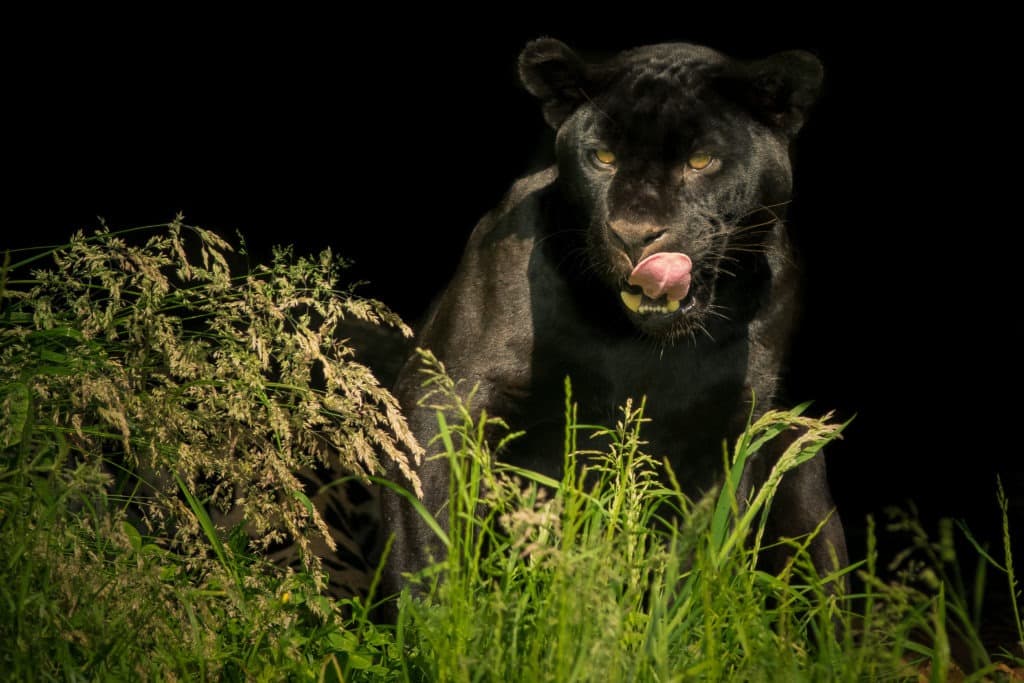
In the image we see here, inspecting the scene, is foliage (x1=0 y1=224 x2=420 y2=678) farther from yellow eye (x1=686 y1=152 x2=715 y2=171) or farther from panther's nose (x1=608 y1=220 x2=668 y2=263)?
yellow eye (x1=686 y1=152 x2=715 y2=171)

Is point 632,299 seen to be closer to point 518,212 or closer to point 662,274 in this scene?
point 662,274

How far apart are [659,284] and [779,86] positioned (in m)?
0.79

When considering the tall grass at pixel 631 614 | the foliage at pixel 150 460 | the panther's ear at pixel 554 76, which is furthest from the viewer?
the panther's ear at pixel 554 76

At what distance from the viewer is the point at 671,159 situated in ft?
11.9

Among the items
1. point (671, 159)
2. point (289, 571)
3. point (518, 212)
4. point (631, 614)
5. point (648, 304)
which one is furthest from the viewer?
point (518, 212)

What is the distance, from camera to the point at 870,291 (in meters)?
5.58

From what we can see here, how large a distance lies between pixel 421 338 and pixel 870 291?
223 centimetres

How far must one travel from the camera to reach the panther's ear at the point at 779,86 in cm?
362

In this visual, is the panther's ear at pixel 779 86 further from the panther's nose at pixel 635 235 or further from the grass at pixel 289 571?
the grass at pixel 289 571

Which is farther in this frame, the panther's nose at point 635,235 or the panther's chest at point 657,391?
the panther's chest at point 657,391

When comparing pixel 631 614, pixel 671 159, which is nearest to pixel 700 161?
pixel 671 159

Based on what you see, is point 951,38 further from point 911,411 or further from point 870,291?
point 911,411

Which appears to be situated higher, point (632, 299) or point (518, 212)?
point (518, 212)

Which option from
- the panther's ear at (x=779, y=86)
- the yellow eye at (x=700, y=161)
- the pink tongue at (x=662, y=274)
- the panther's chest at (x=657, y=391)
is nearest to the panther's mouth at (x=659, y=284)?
the pink tongue at (x=662, y=274)
